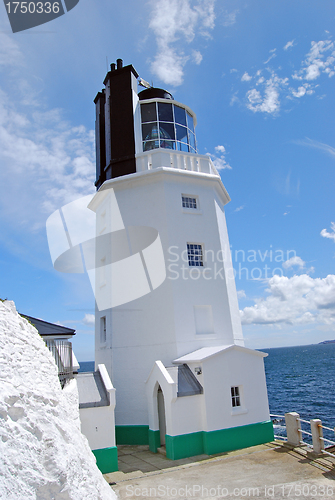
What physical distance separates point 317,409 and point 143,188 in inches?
1148

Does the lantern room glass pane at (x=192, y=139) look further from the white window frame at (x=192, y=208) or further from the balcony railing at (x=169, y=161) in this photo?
the white window frame at (x=192, y=208)

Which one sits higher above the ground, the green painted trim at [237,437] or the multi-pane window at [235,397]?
the multi-pane window at [235,397]

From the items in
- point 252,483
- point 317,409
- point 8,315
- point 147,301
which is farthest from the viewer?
point 317,409

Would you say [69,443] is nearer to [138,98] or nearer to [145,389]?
[145,389]

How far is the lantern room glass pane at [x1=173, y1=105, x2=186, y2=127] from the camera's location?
1834 cm

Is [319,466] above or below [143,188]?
below

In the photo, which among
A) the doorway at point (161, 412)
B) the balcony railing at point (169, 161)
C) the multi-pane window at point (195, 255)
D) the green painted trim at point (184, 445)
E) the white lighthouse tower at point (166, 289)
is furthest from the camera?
the balcony railing at point (169, 161)

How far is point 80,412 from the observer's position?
1080cm

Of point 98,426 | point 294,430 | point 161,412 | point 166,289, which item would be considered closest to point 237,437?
point 294,430

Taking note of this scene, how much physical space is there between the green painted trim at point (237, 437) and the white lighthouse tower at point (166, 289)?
0.04 m

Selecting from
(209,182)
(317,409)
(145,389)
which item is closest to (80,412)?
(145,389)

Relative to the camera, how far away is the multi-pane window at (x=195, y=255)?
16.3 m

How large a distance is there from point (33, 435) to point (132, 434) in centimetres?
1048

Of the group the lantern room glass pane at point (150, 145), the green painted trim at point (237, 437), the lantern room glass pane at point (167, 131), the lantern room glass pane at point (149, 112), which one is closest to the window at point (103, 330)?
the green painted trim at point (237, 437)
